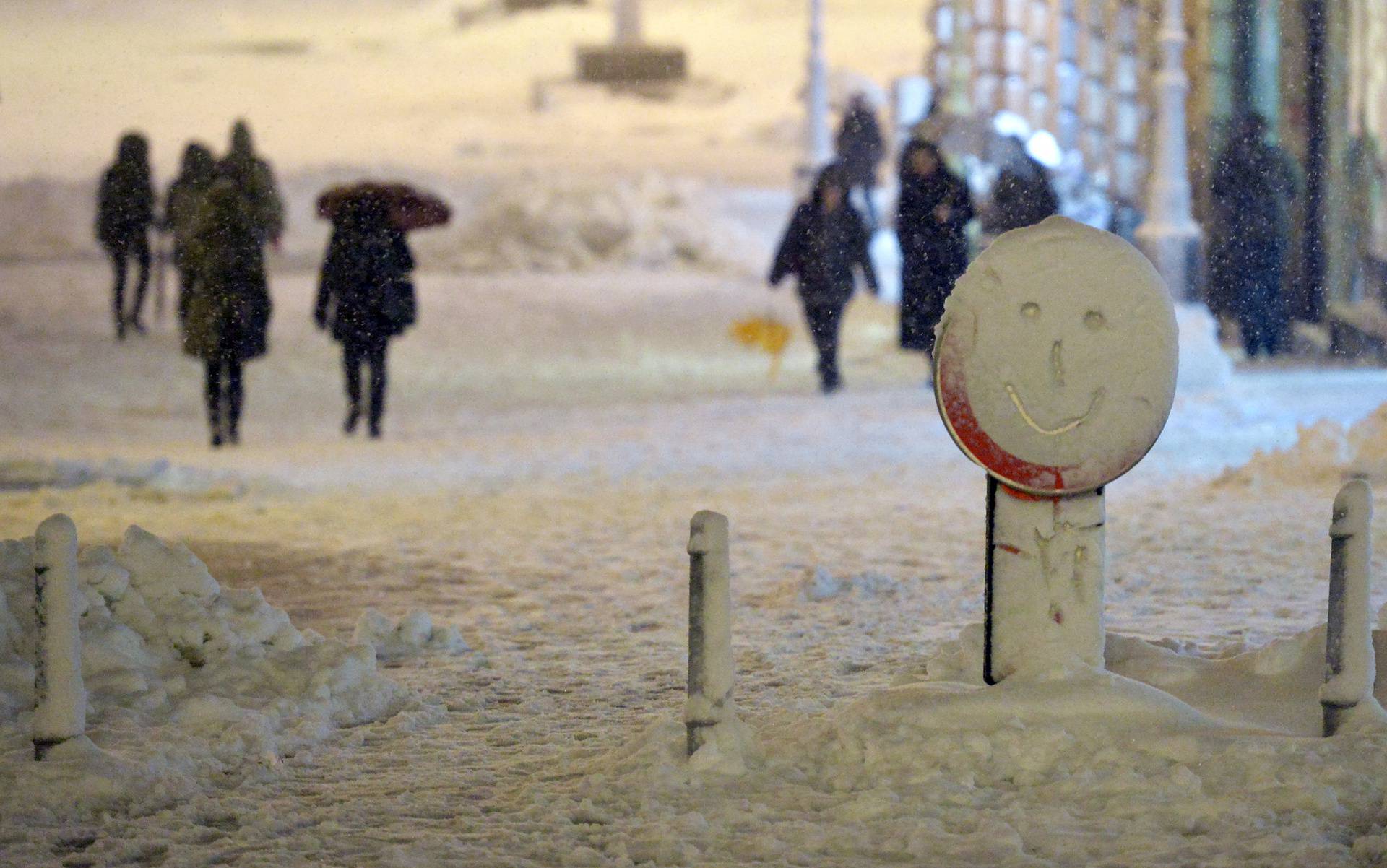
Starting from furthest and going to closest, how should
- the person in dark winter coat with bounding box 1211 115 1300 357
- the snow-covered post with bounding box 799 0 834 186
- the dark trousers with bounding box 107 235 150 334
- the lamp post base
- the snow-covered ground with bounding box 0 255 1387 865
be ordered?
the lamp post base
the snow-covered post with bounding box 799 0 834 186
the dark trousers with bounding box 107 235 150 334
the person in dark winter coat with bounding box 1211 115 1300 357
the snow-covered ground with bounding box 0 255 1387 865

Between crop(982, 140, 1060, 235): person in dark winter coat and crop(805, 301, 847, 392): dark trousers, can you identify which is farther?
crop(805, 301, 847, 392): dark trousers

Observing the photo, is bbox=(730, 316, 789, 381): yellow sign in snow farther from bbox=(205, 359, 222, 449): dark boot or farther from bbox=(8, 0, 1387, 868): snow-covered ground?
bbox=(205, 359, 222, 449): dark boot

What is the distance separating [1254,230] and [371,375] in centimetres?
913

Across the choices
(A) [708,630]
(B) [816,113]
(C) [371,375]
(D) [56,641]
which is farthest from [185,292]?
(B) [816,113]

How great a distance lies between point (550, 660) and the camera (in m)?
5.36

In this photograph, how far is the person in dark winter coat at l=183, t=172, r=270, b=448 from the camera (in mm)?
11062

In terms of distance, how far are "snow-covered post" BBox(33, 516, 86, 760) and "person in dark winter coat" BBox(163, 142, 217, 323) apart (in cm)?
771

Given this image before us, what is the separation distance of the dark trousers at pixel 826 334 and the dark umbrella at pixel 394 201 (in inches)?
135

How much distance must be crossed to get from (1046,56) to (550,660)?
682 inches

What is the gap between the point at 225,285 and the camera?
36.7 feet

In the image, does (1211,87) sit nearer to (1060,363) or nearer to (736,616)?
(736,616)

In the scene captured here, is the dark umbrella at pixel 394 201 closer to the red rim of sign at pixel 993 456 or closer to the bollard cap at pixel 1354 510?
the red rim of sign at pixel 993 456

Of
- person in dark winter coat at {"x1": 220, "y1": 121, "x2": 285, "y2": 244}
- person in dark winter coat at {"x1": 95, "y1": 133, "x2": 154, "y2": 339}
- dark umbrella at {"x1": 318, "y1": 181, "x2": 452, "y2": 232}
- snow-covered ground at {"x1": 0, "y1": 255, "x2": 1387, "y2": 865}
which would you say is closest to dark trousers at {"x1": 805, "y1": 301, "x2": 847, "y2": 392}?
snow-covered ground at {"x1": 0, "y1": 255, "x2": 1387, "y2": 865}

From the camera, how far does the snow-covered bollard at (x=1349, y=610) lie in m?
3.69
